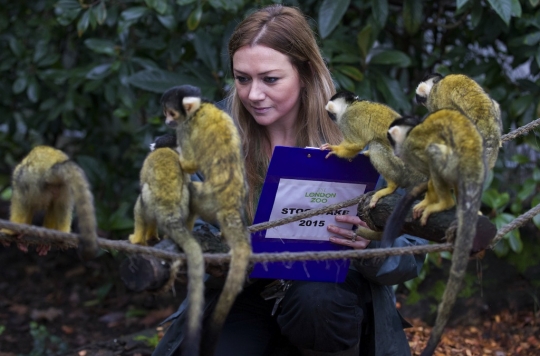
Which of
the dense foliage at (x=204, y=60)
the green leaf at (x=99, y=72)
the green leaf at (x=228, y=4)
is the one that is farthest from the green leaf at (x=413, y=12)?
the green leaf at (x=99, y=72)

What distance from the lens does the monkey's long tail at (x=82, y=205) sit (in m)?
1.61

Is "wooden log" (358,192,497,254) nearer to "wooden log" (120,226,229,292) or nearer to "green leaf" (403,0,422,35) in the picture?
"wooden log" (120,226,229,292)

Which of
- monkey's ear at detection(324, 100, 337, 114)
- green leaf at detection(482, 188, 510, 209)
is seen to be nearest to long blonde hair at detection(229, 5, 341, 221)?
monkey's ear at detection(324, 100, 337, 114)

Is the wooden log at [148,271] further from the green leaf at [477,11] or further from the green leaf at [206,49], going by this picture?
the green leaf at [477,11]

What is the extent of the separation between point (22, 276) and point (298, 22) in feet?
10.2

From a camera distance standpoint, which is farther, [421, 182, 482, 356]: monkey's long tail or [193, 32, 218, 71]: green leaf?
[193, 32, 218, 71]: green leaf

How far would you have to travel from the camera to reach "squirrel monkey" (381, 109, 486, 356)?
5.38 feet

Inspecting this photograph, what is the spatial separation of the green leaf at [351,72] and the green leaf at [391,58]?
5.5 inches

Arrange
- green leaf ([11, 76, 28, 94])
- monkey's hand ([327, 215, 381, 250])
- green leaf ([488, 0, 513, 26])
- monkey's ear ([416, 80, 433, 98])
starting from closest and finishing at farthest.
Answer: monkey's hand ([327, 215, 381, 250]) < monkey's ear ([416, 80, 433, 98]) < green leaf ([488, 0, 513, 26]) < green leaf ([11, 76, 28, 94])

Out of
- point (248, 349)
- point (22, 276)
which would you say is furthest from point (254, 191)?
point (22, 276)

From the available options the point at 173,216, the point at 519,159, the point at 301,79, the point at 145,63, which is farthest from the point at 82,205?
the point at 519,159

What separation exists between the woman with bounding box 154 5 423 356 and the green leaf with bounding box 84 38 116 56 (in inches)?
44.3

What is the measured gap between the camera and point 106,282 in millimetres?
4430

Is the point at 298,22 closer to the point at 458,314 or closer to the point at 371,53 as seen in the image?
the point at 371,53
